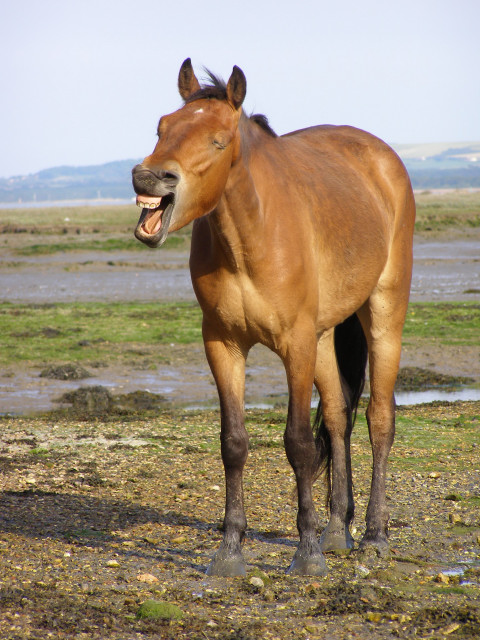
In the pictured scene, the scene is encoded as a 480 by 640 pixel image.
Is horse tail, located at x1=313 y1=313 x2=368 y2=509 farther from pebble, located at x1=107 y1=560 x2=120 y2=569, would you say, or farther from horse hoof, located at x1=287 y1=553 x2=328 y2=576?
pebble, located at x1=107 y1=560 x2=120 y2=569

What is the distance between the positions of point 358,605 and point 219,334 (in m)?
1.57

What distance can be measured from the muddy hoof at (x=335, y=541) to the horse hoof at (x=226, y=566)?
781mm

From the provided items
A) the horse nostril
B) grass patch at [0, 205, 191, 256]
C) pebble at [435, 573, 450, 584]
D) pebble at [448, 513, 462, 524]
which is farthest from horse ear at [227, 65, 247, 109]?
grass patch at [0, 205, 191, 256]

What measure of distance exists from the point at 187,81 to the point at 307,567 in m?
2.71

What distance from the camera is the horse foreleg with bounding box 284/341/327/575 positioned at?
4.45 metres

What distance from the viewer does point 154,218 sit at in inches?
147

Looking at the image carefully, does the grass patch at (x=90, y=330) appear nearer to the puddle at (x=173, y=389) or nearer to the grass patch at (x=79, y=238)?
the puddle at (x=173, y=389)

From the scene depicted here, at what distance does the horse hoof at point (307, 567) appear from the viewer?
181 inches

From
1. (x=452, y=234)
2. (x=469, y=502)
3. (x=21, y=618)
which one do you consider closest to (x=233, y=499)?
(x=21, y=618)

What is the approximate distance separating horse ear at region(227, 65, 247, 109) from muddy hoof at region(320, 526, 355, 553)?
278cm

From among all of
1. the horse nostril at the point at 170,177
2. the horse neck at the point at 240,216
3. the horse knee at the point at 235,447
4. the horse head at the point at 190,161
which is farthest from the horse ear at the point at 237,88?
the horse knee at the point at 235,447

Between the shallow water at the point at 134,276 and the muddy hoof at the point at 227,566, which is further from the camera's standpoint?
the shallow water at the point at 134,276

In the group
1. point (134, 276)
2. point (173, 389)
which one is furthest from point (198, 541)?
point (134, 276)

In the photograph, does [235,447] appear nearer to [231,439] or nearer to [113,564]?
[231,439]
